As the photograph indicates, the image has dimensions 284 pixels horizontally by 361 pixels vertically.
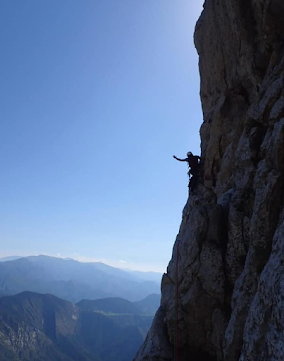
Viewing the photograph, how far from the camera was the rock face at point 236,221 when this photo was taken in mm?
7922

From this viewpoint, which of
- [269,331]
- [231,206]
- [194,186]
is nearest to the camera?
[269,331]

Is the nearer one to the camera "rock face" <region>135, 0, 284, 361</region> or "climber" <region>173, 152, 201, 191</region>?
"rock face" <region>135, 0, 284, 361</region>

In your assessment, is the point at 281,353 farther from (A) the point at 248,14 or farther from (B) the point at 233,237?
(A) the point at 248,14

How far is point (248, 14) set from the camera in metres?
14.9

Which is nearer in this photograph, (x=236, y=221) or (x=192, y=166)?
(x=236, y=221)

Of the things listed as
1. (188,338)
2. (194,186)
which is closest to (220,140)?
(194,186)

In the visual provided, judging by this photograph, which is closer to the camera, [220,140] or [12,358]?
[220,140]

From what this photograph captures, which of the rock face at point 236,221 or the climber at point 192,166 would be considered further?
the climber at point 192,166

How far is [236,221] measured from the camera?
38.0 feet

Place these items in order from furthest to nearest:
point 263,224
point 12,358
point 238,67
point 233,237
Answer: point 12,358
point 238,67
point 233,237
point 263,224

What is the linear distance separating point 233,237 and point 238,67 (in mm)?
10221

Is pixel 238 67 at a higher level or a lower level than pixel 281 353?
higher

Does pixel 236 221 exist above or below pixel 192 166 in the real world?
below

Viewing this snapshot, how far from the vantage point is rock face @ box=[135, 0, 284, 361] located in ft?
26.0
